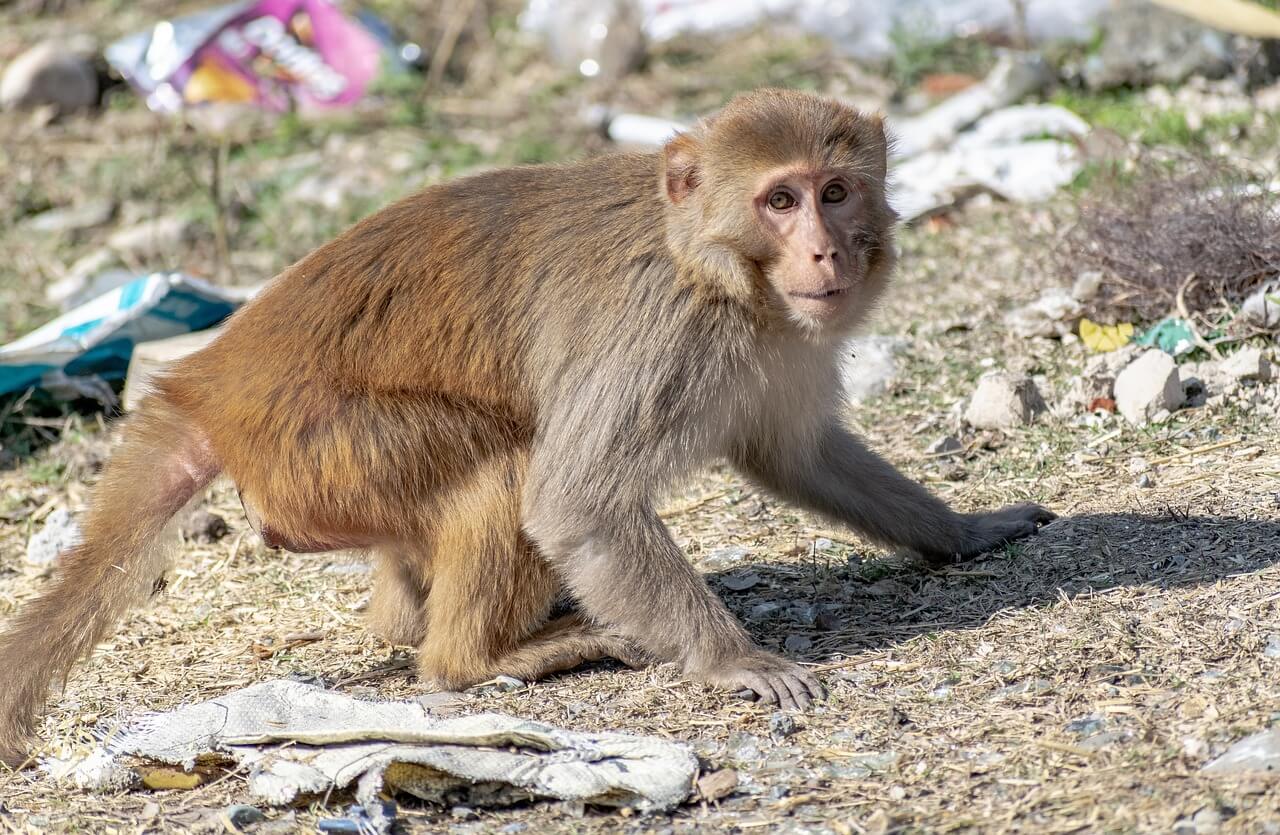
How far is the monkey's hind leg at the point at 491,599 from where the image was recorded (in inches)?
166

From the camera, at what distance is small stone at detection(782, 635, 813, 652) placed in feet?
14.3

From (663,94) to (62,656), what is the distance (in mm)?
6817

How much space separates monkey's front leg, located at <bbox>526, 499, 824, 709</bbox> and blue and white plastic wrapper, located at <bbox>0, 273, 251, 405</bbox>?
3.30 metres

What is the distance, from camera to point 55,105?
33.9 ft

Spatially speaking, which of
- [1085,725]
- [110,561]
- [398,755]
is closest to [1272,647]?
[1085,725]

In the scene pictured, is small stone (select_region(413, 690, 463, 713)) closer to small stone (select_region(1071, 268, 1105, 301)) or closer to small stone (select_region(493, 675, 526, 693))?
small stone (select_region(493, 675, 526, 693))

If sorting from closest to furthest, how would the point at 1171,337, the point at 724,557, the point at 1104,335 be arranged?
the point at 724,557 < the point at 1171,337 < the point at 1104,335

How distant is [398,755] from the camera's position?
11.8ft

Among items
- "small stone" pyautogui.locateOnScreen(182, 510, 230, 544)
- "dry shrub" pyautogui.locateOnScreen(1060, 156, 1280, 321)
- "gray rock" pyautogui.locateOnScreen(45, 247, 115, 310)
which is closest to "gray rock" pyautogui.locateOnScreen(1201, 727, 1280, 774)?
"dry shrub" pyautogui.locateOnScreen(1060, 156, 1280, 321)

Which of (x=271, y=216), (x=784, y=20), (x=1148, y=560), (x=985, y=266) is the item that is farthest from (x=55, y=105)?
(x=1148, y=560)

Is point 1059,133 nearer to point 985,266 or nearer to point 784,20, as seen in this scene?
point 985,266

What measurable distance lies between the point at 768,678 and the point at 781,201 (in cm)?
130

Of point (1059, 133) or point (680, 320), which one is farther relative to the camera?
point (1059, 133)

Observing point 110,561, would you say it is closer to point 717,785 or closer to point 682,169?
point 717,785
